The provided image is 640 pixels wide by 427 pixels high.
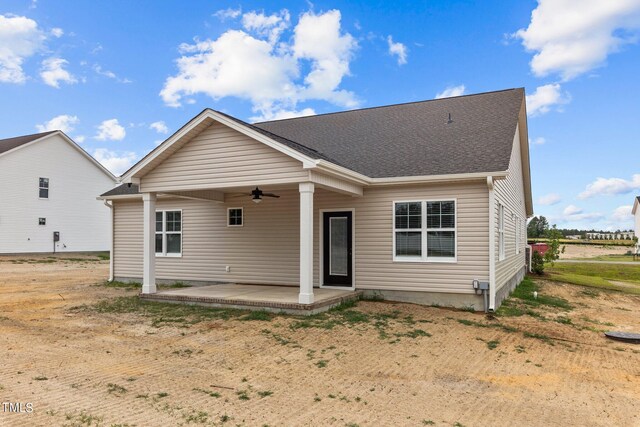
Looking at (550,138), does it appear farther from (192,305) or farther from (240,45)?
(192,305)

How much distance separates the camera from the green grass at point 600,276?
16156 millimetres

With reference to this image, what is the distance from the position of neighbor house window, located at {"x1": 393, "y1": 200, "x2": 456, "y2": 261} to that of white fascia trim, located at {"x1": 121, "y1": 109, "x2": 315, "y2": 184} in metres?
3.23

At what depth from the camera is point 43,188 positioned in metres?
28.2

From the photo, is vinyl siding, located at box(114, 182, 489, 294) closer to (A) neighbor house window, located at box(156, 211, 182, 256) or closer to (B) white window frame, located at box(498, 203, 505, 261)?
(A) neighbor house window, located at box(156, 211, 182, 256)

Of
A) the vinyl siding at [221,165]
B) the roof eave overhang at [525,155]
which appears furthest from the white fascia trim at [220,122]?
the roof eave overhang at [525,155]

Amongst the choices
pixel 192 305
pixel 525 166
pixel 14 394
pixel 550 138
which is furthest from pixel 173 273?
pixel 550 138

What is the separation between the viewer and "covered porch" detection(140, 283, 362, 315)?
877 cm

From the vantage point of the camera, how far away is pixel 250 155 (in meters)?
9.23

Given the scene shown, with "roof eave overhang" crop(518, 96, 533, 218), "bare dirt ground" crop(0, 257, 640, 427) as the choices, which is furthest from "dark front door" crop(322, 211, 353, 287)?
"roof eave overhang" crop(518, 96, 533, 218)

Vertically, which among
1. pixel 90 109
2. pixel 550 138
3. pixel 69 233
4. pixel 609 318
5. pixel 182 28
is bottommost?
pixel 609 318

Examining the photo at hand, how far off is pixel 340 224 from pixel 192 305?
4296mm

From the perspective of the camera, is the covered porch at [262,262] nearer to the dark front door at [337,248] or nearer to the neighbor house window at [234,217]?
the dark front door at [337,248]

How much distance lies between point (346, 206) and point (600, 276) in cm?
1744

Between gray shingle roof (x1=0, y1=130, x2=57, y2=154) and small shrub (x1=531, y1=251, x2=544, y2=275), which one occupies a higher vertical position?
gray shingle roof (x1=0, y1=130, x2=57, y2=154)
